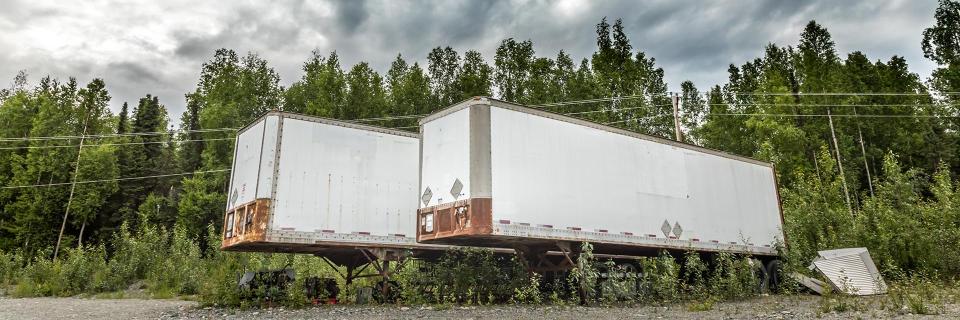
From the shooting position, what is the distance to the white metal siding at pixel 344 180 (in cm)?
1309

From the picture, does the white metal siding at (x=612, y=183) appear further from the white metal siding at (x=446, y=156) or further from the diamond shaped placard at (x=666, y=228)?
the white metal siding at (x=446, y=156)

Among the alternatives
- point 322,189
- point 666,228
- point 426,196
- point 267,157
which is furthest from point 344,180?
point 666,228

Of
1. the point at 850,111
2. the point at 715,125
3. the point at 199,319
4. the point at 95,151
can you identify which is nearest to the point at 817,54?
the point at 850,111

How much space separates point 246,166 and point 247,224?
1.57 metres

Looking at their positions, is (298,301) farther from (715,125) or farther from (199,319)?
(715,125)

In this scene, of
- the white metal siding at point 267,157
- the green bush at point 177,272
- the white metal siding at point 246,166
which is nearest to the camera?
the white metal siding at point 267,157

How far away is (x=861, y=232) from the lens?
1973 cm

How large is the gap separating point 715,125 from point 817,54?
753 cm

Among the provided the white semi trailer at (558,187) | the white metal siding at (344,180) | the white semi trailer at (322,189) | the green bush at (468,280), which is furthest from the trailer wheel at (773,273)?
the white metal siding at (344,180)

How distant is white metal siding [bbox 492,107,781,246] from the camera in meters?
11.4

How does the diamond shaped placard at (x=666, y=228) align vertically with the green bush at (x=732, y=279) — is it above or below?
above

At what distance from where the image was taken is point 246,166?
540 inches

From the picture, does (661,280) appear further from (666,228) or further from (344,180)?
(344,180)

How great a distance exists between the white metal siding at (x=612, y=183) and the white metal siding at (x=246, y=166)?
4.04 metres
